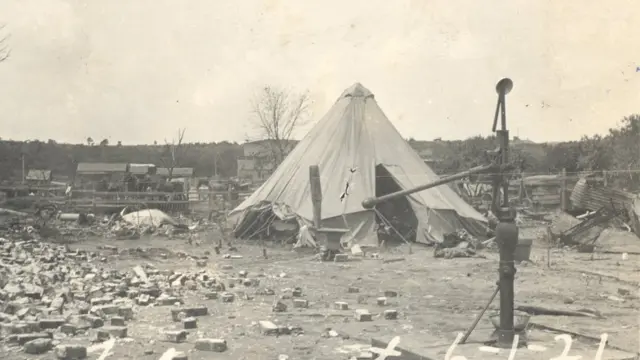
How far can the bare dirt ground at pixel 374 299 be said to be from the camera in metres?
6.39

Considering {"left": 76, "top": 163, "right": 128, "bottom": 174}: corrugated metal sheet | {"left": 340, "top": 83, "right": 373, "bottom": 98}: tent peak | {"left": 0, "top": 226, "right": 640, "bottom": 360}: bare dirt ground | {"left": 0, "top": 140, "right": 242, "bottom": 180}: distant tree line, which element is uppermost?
{"left": 0, "top": 140, "right": 242, "bottom": 180}: distant tree line

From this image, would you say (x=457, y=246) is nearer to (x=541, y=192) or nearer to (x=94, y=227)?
(x=94, y=227)

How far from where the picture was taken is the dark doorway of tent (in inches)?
679

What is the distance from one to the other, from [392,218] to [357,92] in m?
4.55

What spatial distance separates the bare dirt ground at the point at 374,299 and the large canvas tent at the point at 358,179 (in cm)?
146

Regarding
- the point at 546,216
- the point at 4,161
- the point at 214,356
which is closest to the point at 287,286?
the point at 214,356

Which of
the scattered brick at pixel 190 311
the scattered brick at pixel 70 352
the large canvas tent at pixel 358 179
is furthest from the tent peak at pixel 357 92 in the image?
the scattered brick at pixel 70 352

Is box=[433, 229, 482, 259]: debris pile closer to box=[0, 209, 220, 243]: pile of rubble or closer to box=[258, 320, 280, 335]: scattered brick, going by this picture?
box=[0, 209, 220, 243]: pile of rubble

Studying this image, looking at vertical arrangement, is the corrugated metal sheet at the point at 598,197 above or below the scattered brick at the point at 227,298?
above

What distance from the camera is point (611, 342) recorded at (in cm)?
575

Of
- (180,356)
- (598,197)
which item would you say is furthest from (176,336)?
(598,197)

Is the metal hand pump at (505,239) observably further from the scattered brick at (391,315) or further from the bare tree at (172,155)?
the bare tree at (172,155)

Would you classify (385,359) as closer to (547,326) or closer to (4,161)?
(547,326)

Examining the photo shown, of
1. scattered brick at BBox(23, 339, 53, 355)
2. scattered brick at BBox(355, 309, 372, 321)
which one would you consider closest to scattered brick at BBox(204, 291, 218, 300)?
scattered brick at BBox(355, 309, 372, 321)
